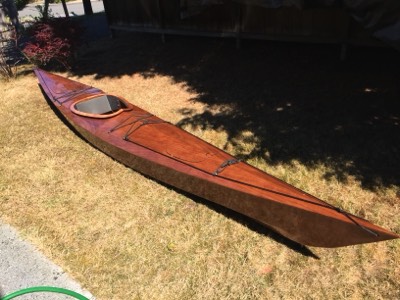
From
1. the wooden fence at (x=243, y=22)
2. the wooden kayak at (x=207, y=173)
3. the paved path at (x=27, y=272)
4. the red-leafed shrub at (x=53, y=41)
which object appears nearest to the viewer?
the wooden kayak at (x=207, y=173)

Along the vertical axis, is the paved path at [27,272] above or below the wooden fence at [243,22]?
below

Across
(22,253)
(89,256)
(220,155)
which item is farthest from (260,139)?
(22,253)

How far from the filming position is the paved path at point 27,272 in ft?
14.3

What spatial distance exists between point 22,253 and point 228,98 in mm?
5732

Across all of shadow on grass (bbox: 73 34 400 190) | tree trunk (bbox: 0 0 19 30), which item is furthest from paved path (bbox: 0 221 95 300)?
tree trunk (bbox: 0 0 19 30)

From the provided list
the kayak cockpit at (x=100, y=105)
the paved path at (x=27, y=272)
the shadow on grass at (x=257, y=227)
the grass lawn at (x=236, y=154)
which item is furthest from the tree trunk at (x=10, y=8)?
the shadow on grass at (x=257, y=227)

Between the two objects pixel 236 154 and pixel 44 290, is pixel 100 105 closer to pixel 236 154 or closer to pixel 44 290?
pixel 236 154

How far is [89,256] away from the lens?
4.82 meters

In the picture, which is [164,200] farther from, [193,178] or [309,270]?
[309,270]

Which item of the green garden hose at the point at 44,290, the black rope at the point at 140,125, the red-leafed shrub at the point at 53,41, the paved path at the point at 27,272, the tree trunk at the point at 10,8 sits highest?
the tree trunk at the point at 10,8

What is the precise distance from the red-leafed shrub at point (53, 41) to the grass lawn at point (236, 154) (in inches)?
53.9

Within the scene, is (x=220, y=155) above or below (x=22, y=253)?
above

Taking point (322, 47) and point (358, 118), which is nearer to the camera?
point (358, 118)

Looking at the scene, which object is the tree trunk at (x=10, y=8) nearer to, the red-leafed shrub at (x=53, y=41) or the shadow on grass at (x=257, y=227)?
the red-leafed shrub at (x=53, y=41)
